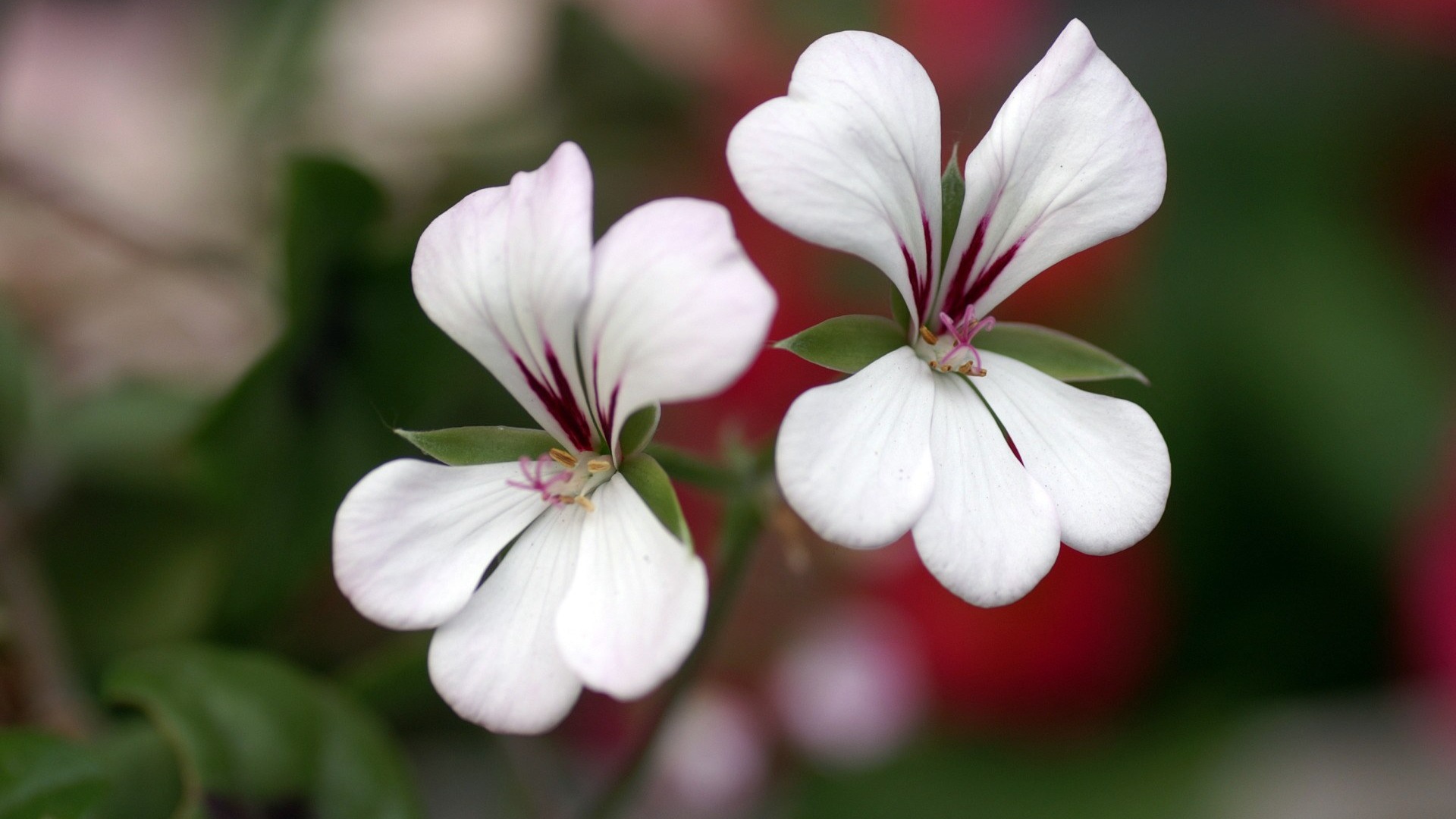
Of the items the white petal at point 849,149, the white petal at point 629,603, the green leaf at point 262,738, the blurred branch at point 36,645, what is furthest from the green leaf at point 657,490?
the blurred branch at point 36,645

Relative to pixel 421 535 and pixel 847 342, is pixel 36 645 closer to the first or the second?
pixel 421 535

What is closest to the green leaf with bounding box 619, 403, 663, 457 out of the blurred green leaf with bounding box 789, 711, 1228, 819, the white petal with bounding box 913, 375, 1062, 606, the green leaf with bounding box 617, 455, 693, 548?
the green leaf with bounding box 617, 455, 693, 548

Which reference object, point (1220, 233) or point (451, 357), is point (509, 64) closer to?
point (451, 357)

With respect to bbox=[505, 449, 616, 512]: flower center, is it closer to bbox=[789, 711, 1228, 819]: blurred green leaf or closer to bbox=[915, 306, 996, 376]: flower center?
bbox=[915, 306, 996, 376]: flower center

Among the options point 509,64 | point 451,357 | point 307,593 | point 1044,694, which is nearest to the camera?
point 451,357

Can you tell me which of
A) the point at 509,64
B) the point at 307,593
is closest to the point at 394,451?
the point at 307,593

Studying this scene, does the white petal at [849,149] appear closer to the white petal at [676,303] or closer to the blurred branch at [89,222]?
the white petal at [676,303]
